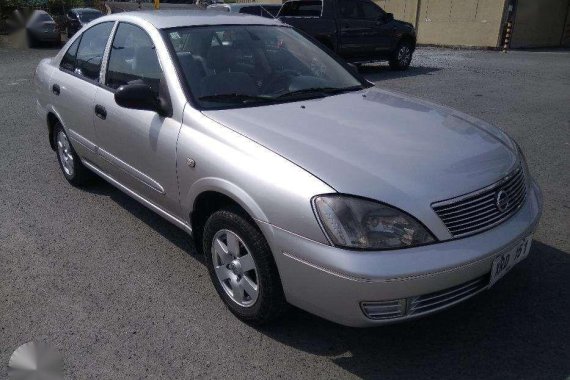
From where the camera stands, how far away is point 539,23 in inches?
854

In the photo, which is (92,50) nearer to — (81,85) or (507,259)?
(81,85)

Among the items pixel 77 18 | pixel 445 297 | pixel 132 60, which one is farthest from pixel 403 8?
pixel 445 297

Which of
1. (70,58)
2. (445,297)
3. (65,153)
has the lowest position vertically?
(65,153)

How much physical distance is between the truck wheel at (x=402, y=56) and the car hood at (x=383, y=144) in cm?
1022

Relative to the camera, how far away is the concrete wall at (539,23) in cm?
2059

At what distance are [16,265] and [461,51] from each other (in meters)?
19.4

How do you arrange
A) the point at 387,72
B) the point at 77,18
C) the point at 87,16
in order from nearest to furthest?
1. the point at 387,72
2. the point at 77,18
3. the point at 87,16

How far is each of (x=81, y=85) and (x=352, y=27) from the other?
909cm

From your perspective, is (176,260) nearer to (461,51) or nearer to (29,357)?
(29,357)

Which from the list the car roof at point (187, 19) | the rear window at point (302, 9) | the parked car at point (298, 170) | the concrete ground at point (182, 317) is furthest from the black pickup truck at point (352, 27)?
the parked car at point (298, 170)

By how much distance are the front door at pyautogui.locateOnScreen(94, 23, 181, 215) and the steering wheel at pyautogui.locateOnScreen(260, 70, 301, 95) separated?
0.67m

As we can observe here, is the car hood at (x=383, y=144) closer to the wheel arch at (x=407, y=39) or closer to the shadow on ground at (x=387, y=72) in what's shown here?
the shadow on ground at (x=387, y=72)

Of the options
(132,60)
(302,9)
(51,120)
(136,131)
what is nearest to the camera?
(136,131)

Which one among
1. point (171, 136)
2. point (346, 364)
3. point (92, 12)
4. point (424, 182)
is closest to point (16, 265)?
point (171, 136)
